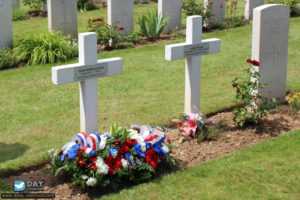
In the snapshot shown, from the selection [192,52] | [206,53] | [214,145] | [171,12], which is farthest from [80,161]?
[171,12]

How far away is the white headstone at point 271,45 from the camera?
768 centimetres

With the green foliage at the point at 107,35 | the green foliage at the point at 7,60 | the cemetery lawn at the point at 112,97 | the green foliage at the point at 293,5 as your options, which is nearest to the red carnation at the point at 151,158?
the cemetery lawn at the point at 112,97

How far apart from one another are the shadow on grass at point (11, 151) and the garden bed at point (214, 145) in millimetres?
542

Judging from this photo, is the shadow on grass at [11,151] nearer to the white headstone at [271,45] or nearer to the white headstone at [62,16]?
the white headstone at [271,45]

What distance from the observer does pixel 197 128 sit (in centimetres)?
697

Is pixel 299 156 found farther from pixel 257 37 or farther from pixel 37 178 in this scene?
pixel 37 178

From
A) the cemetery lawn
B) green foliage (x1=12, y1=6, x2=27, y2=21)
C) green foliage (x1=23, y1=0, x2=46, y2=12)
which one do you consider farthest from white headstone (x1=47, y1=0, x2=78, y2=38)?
green foliage (x1=23, y1=0, x2=46, y2=12)

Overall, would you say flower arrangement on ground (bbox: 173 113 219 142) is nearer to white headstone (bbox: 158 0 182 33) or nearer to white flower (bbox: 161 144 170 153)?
white flower (bbox: 161 144 170 153)


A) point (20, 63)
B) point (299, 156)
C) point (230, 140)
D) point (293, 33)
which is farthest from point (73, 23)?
point (299, 156)

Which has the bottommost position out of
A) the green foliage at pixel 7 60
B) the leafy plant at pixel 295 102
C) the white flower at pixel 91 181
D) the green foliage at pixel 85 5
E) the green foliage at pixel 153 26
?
the white flower at pixel 91 181

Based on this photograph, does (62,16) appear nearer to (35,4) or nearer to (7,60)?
(7,60)

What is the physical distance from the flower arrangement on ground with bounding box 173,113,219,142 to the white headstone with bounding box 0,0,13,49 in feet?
21.3

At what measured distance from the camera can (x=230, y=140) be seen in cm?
697

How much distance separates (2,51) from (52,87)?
249cm
